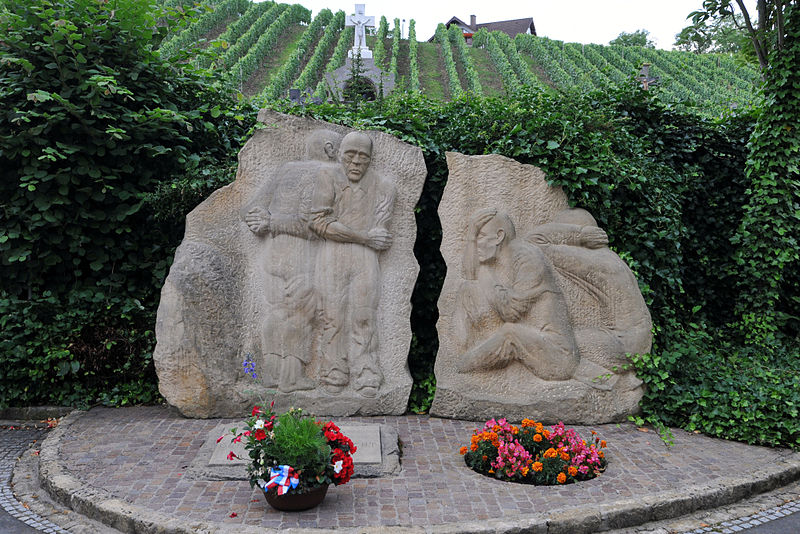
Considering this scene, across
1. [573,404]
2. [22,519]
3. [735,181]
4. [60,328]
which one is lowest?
[22,519]

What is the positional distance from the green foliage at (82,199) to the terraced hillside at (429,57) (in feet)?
83.6

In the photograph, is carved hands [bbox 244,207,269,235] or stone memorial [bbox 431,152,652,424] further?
carved hands [bbox 244,207,269,235]

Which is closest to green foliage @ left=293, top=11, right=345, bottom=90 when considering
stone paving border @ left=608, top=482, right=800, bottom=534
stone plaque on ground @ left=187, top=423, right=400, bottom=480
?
stone plaque on ground @ left=187, top=423, right=400, bottom=480

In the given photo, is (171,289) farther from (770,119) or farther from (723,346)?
(770,119)

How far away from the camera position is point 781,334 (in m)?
6.97

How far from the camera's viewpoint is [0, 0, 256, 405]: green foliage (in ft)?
20.0

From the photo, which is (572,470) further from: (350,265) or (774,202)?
(774,202)

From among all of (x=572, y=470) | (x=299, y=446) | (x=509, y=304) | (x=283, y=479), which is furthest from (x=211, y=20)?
(x=572, y=470)

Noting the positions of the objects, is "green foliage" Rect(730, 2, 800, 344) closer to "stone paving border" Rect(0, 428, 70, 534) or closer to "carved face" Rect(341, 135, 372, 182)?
"carved face" Rect(341, 135, 372, 182)

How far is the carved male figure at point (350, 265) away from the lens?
579 centimetres

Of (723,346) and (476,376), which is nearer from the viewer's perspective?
(476,376)

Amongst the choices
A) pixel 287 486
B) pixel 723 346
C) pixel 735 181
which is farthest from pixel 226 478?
pixel 735 181

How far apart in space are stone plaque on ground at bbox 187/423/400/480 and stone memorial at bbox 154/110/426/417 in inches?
23.3

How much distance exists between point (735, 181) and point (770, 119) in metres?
1.35
